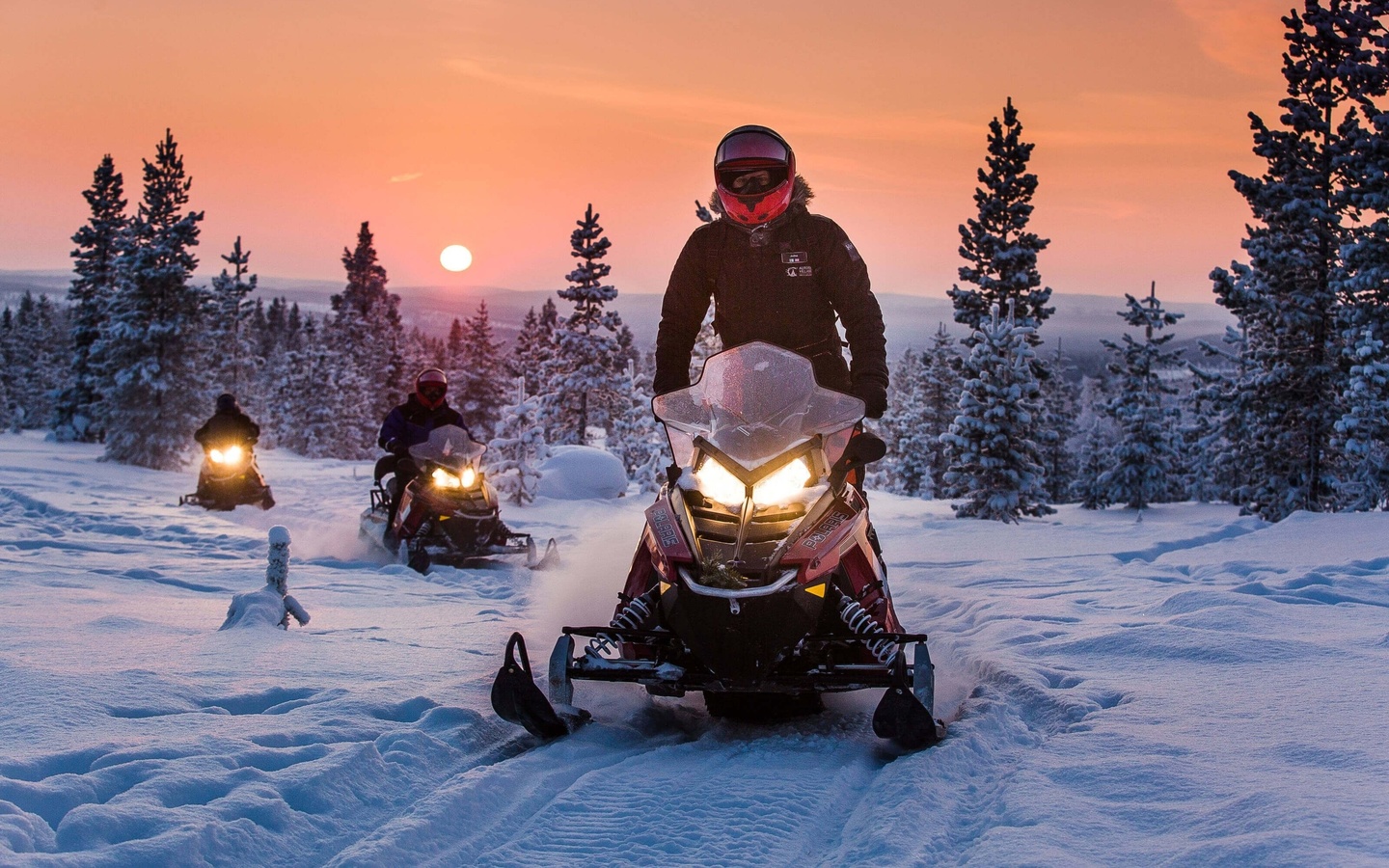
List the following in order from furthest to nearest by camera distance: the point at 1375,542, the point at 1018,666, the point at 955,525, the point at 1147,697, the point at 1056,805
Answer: the point at 955,525, the point at 1375,542, the point at 1018,666, the point at 1147,697, the point at 1056,805

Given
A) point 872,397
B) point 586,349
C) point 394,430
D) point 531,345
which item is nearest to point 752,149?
point 872,397

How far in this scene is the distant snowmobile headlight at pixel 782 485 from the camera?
443 cm

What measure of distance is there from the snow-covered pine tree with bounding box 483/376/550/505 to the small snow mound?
1.30 meters

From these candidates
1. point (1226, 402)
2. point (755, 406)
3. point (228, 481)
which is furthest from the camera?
point (1226, 402)

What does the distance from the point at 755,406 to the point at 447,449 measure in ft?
24.0

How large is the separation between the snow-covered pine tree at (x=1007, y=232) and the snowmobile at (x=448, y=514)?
27.8 m

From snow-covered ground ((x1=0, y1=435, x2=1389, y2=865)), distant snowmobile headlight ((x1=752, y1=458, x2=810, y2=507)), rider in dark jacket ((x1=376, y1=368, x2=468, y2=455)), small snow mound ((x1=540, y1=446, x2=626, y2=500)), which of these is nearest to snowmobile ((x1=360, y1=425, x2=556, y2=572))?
rider in dark jacket ((x1=376, y1=368, x2=468, y2=455))

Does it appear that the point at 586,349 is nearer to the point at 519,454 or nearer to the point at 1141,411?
the point at 519,454

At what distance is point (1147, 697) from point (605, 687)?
265 cm

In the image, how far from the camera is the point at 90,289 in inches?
2030

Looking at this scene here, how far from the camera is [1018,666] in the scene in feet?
17.7

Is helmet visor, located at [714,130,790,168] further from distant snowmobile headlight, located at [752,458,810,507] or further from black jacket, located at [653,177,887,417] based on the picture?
distant snowmobile headlight, located at [752,458,810,507]

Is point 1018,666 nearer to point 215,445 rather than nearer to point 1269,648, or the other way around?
point 1269,648

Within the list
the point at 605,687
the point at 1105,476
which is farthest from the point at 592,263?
the point at 605,687
